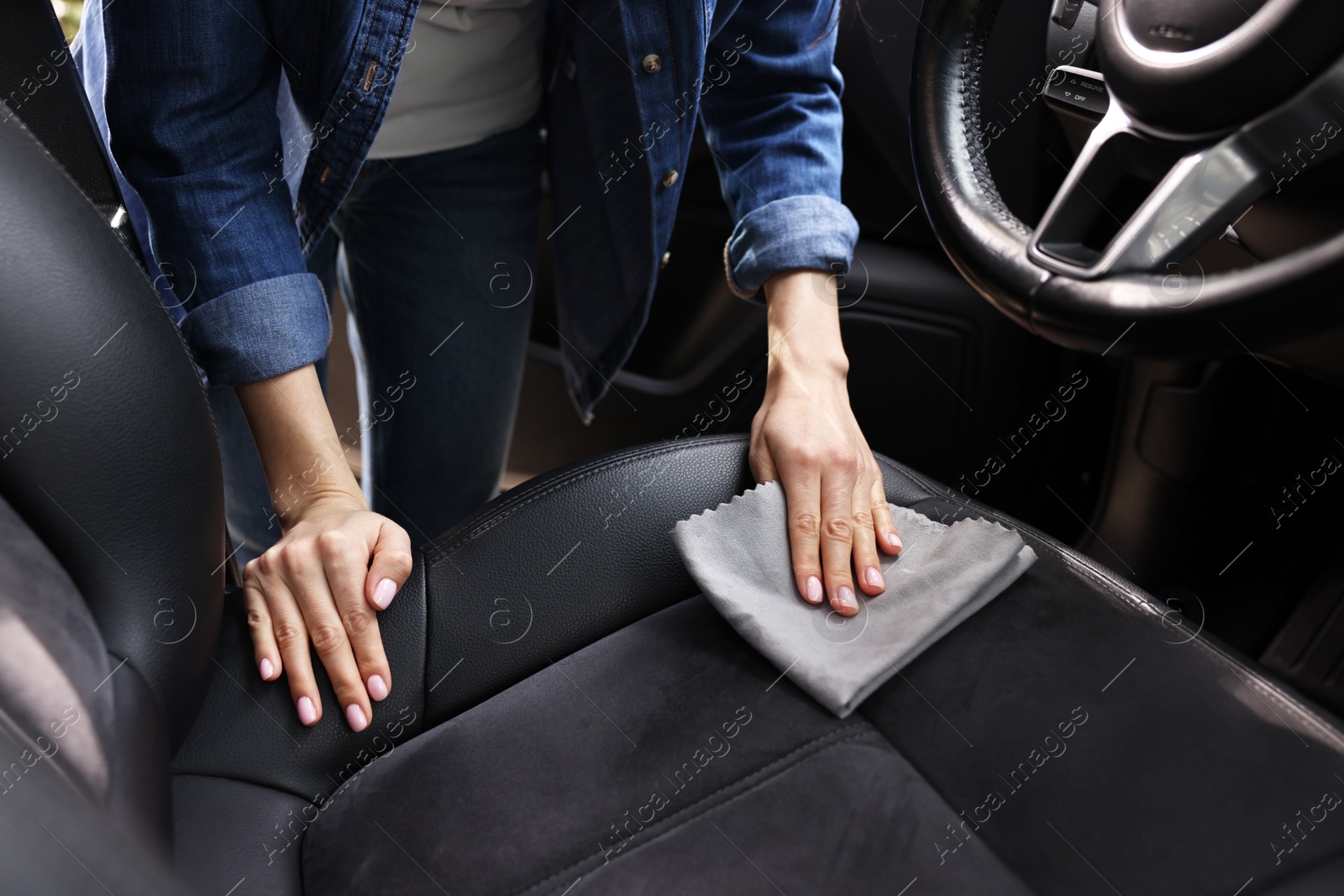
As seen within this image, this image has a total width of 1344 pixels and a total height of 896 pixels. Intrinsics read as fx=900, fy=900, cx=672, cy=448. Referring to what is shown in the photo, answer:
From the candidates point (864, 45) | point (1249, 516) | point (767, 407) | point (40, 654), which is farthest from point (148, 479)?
point (1249, 516)

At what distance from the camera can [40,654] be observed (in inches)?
12.3

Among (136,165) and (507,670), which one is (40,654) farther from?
(136,165)

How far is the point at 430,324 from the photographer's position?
0.86m

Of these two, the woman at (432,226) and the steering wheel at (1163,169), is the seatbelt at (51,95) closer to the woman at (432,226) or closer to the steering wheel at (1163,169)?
the woman at (432,226)

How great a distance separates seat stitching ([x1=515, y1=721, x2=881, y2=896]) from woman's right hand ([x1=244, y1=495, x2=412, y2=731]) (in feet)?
0.50

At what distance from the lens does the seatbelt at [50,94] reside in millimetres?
469

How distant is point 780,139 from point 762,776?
20.4 inches

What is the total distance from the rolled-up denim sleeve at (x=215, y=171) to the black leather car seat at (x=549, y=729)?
0.12 metres

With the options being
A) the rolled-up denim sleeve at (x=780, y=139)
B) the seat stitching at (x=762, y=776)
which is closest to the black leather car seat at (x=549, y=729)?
the seat stitching at (x=762, y=776)

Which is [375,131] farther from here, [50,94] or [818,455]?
[818,455]

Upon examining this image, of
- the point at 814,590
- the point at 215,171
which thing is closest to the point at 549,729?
the point at 814,590

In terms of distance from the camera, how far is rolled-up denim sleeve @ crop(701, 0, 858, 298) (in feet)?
2.34

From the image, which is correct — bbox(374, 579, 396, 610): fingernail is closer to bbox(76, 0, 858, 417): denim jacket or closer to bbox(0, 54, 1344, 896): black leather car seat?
bbox(0, 54, 1344, 896): black leather car seat

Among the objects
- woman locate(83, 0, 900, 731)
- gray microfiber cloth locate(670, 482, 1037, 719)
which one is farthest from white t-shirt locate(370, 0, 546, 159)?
gray microfiber cloth locate(670, 482, 1037, 719)
